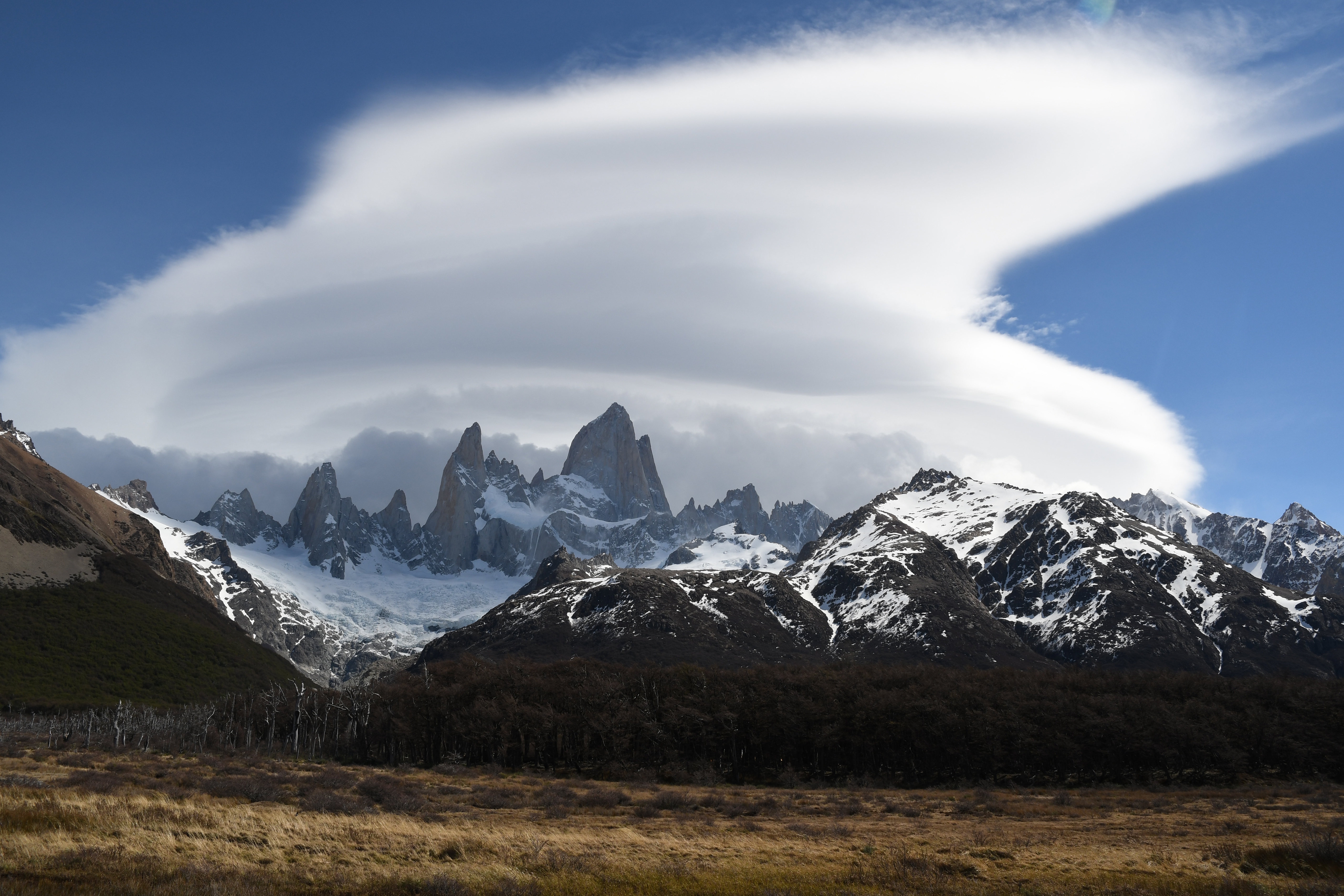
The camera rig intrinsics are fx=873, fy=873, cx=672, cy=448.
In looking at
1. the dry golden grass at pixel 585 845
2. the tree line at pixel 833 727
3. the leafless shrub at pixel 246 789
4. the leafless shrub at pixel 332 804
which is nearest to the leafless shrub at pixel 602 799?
the dry golden grass at pixel 585 845

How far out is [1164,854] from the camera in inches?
1526

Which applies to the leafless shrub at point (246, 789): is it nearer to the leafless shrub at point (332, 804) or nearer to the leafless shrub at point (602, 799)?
the leafless shrub at point (332, 804)

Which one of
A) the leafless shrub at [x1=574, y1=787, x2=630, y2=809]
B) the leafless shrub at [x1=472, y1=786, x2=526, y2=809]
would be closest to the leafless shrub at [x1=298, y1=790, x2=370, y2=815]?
the leafless shrub at [x1=472, y1=786, x2=526, y2=809]

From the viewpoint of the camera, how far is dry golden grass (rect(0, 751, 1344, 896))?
95.1 ft

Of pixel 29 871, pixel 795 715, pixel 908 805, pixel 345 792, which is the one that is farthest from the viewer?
pixel 795 715

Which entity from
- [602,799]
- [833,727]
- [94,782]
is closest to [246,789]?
[94,782]

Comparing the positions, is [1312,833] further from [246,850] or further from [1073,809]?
[246,850]

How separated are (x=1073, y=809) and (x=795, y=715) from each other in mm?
47137

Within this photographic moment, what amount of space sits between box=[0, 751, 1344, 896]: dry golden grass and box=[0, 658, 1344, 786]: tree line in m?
40.6

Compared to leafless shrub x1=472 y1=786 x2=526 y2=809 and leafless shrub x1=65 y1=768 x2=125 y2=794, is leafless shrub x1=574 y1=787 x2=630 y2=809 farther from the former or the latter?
leafless shrub x1=65 y1=768 x2=125 y2=794

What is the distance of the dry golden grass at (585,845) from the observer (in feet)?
95.1

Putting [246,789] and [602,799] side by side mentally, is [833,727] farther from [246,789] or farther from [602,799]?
[246,789]

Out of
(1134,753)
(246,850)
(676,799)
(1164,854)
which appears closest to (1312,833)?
(1164,854)

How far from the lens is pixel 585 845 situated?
3806cm
